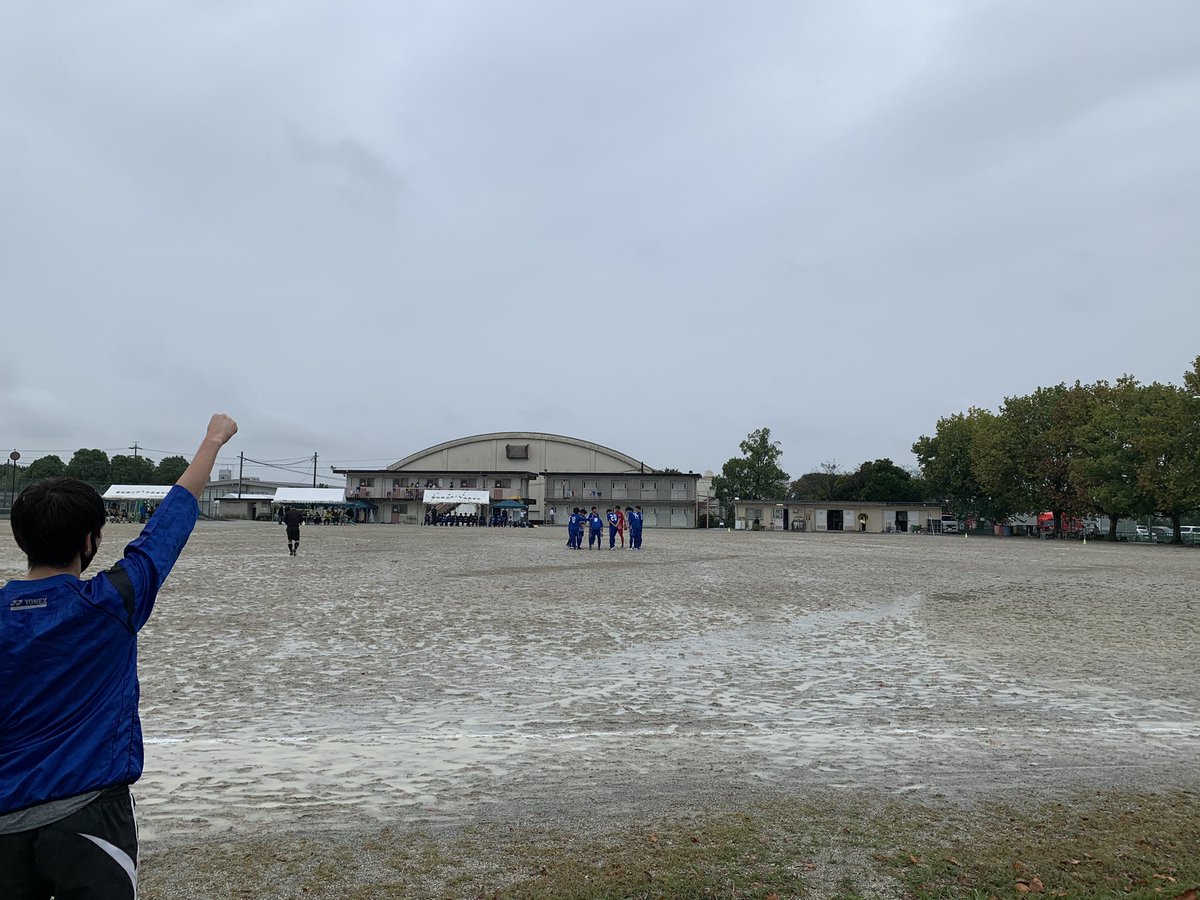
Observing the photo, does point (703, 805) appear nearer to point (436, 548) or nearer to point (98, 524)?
point (98, 524)

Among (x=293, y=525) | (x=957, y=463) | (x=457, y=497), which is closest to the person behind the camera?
(x=293, y=525)

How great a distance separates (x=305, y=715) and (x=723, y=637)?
22.0ft

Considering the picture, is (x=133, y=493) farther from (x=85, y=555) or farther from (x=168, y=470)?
(x=85, y=555)

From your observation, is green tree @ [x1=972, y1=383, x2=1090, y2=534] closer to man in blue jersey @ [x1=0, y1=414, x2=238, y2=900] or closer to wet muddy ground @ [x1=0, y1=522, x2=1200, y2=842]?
wet muddy ground @ [x1=0, y1=522, x2=1200, y2=842]

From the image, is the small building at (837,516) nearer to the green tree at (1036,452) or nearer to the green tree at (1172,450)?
the green tree at (1036,452)

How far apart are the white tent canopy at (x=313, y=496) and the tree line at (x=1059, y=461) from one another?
47.1m

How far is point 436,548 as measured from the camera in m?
35.5

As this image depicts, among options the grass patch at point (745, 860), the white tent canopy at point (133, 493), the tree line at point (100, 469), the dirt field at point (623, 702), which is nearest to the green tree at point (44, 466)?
the tree line at point (100, 469)

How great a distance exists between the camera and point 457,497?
91875 mm

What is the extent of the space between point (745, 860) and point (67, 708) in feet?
10.9

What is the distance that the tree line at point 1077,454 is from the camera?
189 feet

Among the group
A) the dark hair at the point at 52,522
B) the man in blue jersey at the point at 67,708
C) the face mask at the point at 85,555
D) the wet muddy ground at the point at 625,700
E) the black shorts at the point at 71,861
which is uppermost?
the dark hair at the point at 52,522

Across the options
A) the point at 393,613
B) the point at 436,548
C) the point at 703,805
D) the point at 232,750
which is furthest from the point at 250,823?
the point at 436,548

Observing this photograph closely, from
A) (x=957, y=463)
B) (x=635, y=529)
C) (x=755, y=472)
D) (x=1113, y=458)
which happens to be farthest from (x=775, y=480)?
(x=635, y=529)
